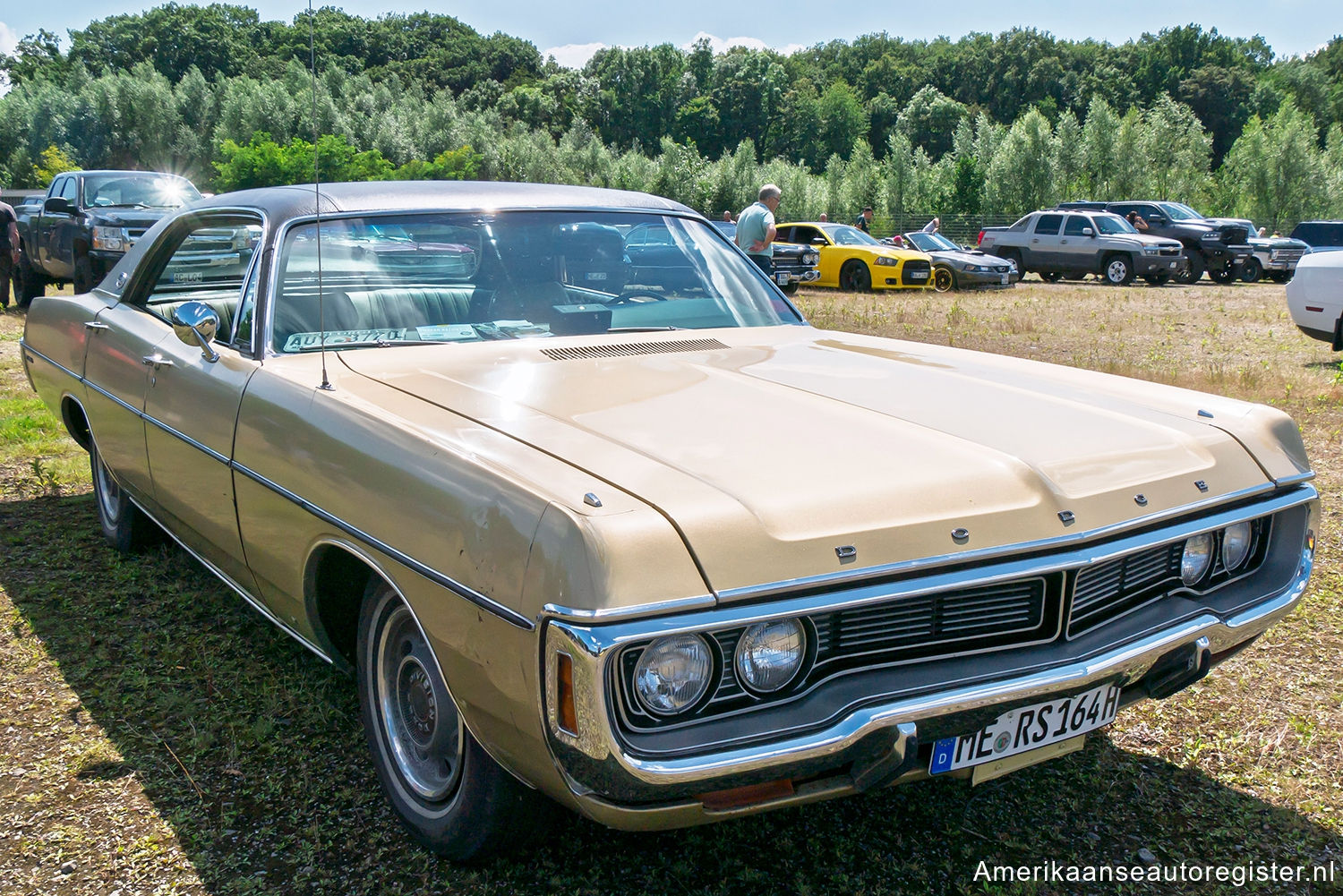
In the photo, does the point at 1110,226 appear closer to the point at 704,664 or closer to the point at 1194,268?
the point at 1194,268

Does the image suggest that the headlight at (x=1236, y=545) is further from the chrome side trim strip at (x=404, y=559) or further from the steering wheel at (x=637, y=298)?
the steering wheel at (x=637, y=298)

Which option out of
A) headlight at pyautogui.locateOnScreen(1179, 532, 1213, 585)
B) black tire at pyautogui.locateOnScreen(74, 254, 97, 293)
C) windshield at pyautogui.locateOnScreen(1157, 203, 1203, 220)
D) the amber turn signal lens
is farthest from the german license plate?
windshield at pyautogui.locateOnScreen(1157, 203, 1203, 220)

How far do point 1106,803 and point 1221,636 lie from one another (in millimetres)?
604

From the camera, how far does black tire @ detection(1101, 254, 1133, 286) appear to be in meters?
22.3

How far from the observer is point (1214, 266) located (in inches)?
936

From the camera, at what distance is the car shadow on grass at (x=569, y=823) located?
2.34m

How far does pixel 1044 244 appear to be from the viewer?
23359 millimetres

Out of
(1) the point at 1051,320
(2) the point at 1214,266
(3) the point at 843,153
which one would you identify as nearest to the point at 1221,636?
(1) the point at 1051,320

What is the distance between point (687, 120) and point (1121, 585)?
96377 millimetres

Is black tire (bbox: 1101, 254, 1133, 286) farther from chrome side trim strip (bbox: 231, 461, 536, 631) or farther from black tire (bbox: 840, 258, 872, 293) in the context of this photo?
chrome side trim strip (bbox: 231, 461, 536, 631)

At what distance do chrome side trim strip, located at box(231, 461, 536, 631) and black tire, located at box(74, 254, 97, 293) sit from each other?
417 inches

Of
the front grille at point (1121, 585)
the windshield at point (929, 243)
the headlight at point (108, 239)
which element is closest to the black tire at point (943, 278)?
the windshield at point (929, 243)

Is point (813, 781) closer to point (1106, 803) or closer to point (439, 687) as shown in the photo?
point (439, 687)

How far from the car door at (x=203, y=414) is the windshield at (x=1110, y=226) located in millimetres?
21998
